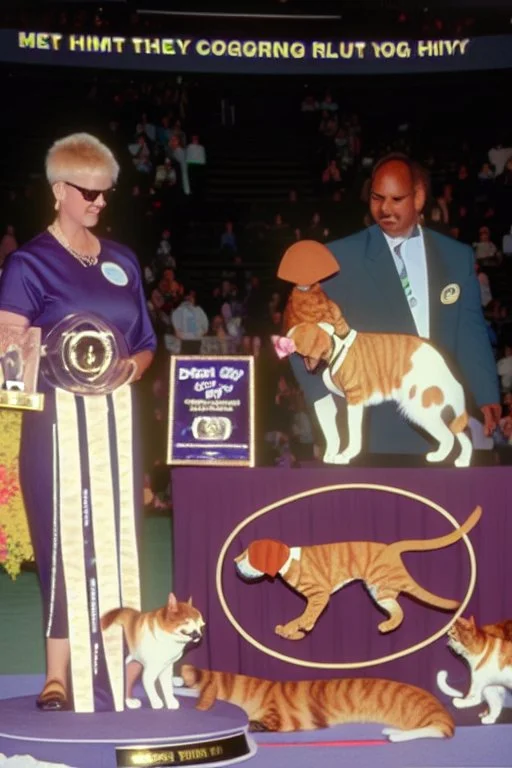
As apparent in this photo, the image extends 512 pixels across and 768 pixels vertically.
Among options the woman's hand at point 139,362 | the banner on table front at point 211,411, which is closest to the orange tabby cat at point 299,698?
the banner on table front at point 211,411

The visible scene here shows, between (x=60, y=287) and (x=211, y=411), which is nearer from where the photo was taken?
(x=60, y=287)

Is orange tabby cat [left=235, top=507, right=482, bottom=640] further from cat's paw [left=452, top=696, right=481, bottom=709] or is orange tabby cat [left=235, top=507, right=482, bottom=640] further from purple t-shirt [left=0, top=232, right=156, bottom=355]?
purple t-shirt [left=0, top=232, right=156, bottom=355]

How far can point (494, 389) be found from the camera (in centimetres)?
605

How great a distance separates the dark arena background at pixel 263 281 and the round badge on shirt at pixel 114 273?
37 centimetres

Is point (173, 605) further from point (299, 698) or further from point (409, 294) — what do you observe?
point (409, 294)

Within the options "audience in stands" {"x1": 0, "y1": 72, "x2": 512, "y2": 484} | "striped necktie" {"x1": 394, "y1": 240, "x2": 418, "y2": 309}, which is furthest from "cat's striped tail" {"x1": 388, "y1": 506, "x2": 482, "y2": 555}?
"audience in stands" {"x1": 0, "y1": 72, "x2": 512, "y2": 484}

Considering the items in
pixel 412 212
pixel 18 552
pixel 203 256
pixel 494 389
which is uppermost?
pixel 203 256

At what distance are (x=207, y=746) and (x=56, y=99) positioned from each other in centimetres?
1313

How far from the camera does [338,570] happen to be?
5.59m

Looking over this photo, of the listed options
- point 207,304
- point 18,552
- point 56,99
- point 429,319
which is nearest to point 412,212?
point 429,319

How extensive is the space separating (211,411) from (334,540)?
0.70 metres

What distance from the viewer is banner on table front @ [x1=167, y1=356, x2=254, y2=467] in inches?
221

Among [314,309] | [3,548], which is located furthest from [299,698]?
[3,548]

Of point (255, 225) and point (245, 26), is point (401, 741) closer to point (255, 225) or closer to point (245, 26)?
point (255, 225)
